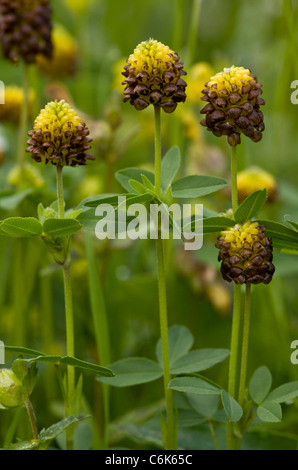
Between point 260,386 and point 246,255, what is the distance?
138 millimetres

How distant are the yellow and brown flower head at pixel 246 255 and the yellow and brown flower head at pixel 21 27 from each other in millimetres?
412

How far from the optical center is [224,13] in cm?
170

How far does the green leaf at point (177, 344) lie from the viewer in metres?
0.61

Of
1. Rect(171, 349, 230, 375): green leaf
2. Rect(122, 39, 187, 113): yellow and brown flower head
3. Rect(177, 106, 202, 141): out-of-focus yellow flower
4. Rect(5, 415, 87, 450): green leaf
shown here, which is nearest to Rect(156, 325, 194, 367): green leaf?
Rect(171, 349, 230, 375): green leaf

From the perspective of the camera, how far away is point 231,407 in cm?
50

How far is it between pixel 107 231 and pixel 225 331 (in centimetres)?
47

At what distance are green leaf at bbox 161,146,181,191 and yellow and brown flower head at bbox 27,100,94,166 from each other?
0.09 metres

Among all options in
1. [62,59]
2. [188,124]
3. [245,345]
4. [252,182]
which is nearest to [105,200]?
[245,345]

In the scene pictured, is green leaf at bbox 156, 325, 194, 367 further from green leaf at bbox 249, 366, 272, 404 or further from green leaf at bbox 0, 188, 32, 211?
green leaf at bbox 0, 188, 32, 211

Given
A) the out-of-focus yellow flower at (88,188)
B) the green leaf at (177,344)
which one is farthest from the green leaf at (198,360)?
the out-of-focus yellow flower at (88,188)

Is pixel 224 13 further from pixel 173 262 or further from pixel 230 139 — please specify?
pixel 230 139

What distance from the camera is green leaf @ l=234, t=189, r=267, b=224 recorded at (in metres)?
0.49

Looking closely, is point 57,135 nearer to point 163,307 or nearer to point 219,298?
point 163,307
